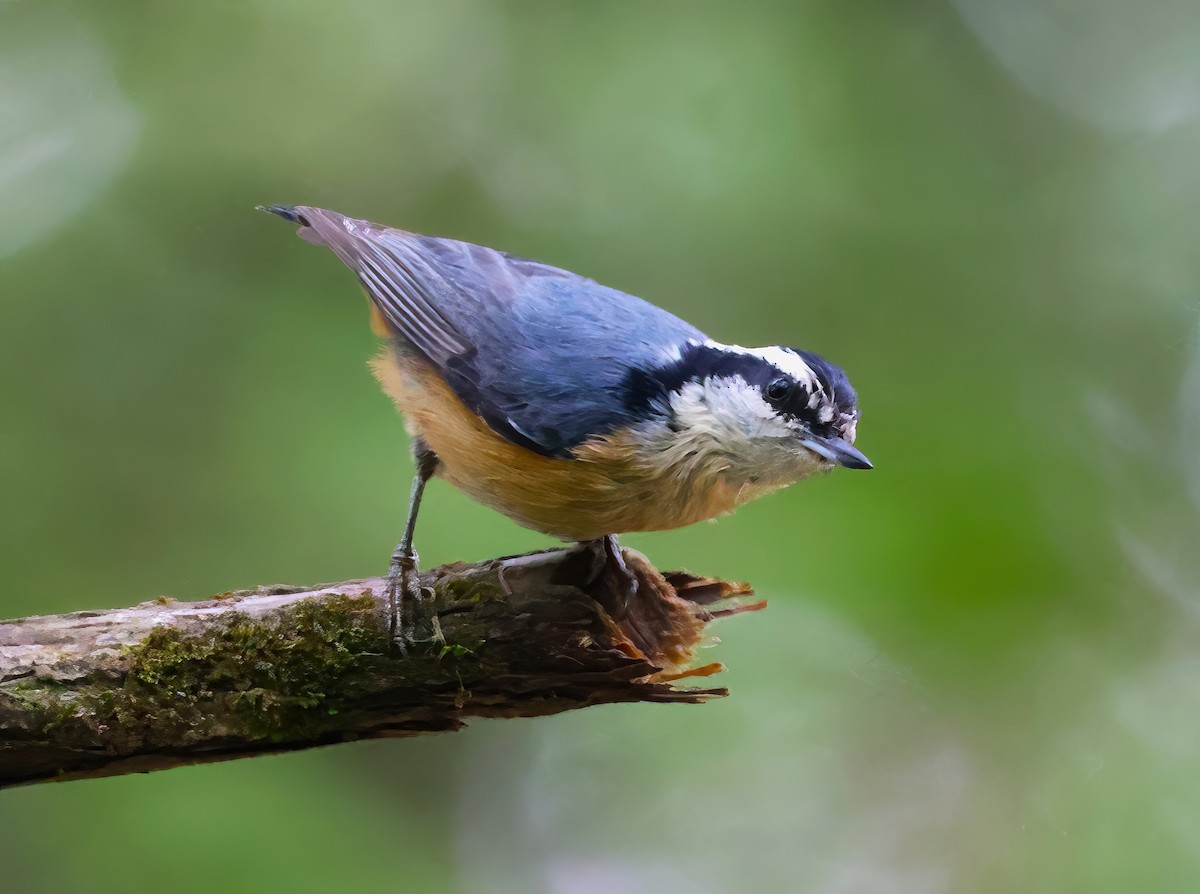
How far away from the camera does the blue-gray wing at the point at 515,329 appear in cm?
163

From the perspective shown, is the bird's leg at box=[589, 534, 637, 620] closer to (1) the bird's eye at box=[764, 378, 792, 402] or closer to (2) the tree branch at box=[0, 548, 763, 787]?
(2) the tree branch at box=[0, 548, 763, 787]

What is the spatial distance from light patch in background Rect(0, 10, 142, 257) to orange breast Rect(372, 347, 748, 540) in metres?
1.39

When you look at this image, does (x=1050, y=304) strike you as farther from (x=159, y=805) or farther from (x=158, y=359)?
(x=159, y=805)

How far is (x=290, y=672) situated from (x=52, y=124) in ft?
5.77

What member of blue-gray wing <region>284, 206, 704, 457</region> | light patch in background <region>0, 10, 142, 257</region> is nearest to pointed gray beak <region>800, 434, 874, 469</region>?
blue-gray wing <region>284, 206, 704, 457</region>

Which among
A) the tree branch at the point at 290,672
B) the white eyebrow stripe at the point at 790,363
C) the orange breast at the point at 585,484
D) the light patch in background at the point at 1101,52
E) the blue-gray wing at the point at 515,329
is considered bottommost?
the tree branch at the point at 290,672

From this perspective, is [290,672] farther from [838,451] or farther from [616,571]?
[838,451]

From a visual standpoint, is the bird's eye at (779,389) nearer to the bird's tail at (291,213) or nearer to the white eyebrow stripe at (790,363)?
the white eyebrow stripe at (790,363)

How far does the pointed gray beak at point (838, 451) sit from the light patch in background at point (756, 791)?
81 cm

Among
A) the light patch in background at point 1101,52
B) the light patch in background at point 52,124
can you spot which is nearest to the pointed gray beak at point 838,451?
the light patch in background at point 1101,52

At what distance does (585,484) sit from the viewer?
1560mm

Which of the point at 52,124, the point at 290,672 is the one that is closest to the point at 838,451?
the point at 290,672

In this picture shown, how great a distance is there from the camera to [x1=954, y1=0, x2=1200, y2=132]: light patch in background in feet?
8.23

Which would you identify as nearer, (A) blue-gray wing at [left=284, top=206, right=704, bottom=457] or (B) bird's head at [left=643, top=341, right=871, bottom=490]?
(B) bird's head at [left=643, top=341, right=871, bottom=490]
